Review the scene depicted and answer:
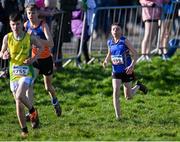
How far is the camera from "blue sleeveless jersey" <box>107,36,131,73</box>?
11.2 m

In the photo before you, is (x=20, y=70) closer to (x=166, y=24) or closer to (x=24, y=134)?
(x=24, y=134)

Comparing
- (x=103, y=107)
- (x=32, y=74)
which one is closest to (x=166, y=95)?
(x=103, y=107)

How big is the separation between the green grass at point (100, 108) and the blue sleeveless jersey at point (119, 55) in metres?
0.77

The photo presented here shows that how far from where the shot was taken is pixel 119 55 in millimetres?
11180

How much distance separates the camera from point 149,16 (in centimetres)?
1540

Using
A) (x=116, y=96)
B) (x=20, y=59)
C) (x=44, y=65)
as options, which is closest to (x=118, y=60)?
(x=116, y=96)

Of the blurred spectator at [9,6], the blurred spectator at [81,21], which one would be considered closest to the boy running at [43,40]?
the blurred spectator at [9,6]

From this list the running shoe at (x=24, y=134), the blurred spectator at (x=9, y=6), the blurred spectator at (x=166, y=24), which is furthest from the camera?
the blurred spectator at (x=166, y=24)

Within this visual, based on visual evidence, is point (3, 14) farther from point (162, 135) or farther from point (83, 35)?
point (162, 135)

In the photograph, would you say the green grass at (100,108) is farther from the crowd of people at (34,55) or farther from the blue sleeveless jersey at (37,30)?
the blue sleeveless jersey at (37,30)

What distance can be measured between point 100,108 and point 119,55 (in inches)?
52.5

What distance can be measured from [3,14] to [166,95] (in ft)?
10.8

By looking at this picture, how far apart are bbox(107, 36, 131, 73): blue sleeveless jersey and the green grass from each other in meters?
0.77

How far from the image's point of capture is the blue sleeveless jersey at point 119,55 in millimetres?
11172
